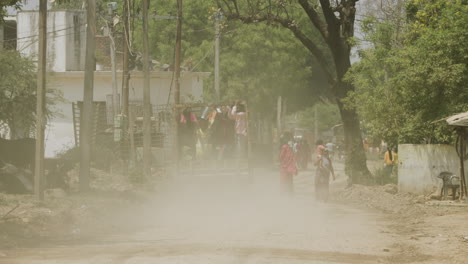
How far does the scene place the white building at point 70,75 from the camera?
36844 mm

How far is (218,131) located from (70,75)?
16549mm

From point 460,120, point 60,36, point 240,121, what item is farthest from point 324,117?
point 460,120

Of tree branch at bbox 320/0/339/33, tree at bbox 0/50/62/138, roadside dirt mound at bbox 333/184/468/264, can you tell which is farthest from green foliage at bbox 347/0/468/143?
tree at bbox 0/50/62/138

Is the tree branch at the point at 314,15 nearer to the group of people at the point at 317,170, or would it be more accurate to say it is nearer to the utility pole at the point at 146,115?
the group of people at the point at 317,170

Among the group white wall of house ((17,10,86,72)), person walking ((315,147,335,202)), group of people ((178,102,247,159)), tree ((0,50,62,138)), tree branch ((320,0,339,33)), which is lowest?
person walking ((315,147,335,202))

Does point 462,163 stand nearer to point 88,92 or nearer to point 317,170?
point 317,170

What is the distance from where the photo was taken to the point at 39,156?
52.0 feet

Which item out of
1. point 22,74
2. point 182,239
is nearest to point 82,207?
point 182,239

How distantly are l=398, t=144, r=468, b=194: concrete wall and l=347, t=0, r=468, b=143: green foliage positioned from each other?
1.41 feet

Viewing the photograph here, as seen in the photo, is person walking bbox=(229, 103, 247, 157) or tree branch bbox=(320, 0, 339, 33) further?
tree branch bbox=(320, 0, 339, 33)

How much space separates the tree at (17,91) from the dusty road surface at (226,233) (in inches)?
197

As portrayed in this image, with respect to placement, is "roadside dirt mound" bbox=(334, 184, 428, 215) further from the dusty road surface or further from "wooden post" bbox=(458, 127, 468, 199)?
"wooden post" bbox=(458, 127, 468, 199)

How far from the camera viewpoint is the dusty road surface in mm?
9898

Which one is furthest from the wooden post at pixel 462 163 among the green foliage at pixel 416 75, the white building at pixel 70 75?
the white building at pixel 70 75
